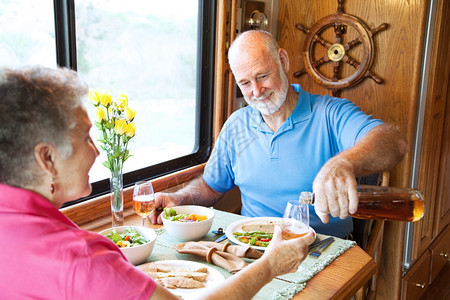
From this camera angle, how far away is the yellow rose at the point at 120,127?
1686 millimetres

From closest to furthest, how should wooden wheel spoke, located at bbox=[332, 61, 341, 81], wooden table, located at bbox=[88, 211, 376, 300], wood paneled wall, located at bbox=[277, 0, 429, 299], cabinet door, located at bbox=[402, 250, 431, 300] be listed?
wooden table, located at bbox=[88, 211, 376, 300]
wood paneled wall, located at bbox=[277, 0, 429, 299]
wooden wheel spoke, located at bbox=[332, 61, 341, 81]
cabinet door, located at bbox=[402, 250, 431, 300]

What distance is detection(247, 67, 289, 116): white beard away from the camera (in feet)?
7.09

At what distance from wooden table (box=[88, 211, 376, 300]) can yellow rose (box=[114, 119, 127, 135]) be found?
81cm

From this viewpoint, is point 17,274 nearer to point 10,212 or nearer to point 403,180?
point 10,212

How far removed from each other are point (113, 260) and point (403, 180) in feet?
7.21

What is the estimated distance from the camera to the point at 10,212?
84cm

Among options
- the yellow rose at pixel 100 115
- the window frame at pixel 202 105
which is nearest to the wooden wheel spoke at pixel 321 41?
the window frame at pixel 202 105

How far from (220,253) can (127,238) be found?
30 cm

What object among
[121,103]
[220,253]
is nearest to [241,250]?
[220,253]

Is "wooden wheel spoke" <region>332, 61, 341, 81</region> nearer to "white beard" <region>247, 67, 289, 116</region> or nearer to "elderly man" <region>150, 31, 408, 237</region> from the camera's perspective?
"elderly man" <region>150, 31, 408, 237</region>

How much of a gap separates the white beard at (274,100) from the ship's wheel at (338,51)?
0.71 metres

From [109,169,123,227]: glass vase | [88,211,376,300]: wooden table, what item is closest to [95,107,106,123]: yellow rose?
[109,169,123,227]: glass vase

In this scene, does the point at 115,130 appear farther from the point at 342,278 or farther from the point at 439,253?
the point at 439,253

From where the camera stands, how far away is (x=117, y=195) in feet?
5.72
